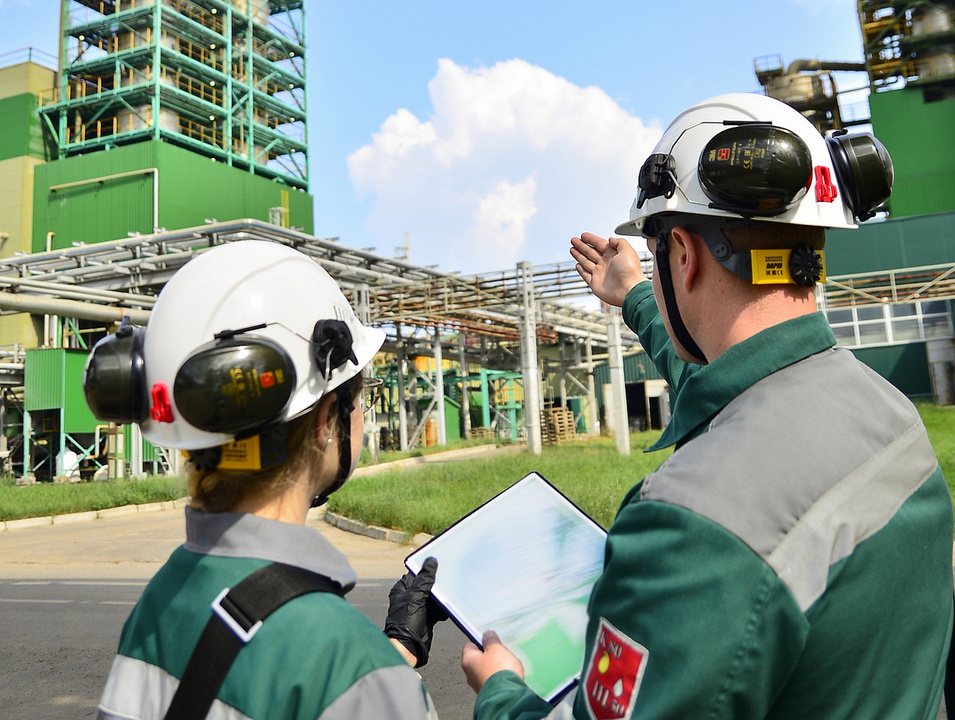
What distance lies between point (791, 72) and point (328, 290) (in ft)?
146

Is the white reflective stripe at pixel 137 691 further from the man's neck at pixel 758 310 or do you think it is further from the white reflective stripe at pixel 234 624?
the man's neck at pixel 758 310

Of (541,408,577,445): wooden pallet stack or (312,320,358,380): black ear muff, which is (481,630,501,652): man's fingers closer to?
(312,320,358,380): black ear muff

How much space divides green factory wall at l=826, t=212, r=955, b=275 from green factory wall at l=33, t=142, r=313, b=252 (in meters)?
27.6

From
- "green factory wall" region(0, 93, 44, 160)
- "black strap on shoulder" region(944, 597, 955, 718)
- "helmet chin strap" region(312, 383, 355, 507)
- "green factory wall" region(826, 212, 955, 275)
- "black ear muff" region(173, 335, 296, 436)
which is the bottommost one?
"black strap on shoulder" region(944, 597, 955, 718)

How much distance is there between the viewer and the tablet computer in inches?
66.7

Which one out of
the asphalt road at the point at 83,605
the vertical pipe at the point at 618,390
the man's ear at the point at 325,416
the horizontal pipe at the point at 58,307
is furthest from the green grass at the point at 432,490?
the man's ear at the point at 325,416

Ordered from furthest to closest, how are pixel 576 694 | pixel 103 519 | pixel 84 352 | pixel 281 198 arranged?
pixel 281 198 → pixel 84 352 → pixel 103 519 → pixel 576 694

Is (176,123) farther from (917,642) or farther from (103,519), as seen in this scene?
(917,642)

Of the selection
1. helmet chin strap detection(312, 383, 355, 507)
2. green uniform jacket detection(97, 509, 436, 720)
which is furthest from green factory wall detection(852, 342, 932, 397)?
green uniform jacket detection(97, 509, 436, 720)

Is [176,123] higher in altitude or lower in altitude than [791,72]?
lower

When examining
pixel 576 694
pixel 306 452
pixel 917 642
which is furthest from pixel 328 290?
pixel 917 642

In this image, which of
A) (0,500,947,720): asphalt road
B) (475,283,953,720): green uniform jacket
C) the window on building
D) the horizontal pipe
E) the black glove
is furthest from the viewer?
the window on building

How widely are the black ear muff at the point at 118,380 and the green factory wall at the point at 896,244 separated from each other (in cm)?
3065

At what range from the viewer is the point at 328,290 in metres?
1.74
